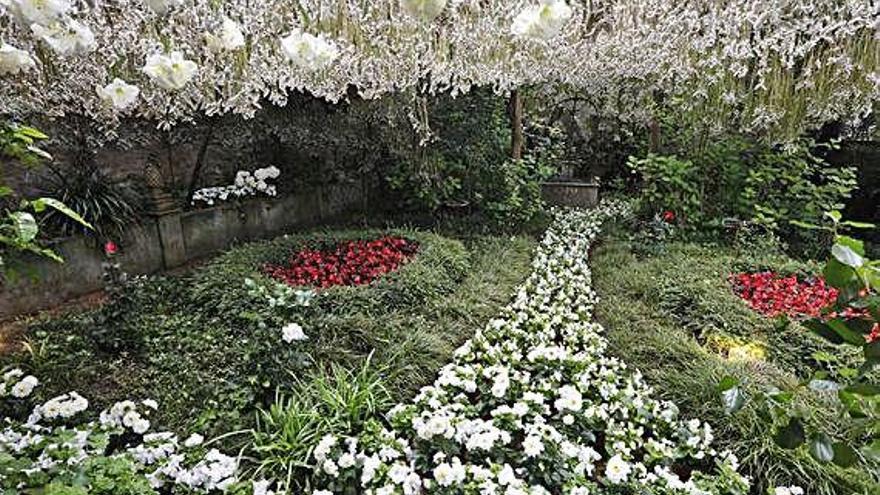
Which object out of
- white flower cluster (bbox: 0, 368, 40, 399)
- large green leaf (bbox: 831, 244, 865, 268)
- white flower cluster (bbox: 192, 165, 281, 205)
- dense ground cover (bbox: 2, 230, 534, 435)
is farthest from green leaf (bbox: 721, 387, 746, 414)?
white flower cluster (bbox: 192, 165, 281, 205)

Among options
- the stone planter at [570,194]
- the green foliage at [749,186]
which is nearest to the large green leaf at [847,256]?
the green foliage at [749,186]

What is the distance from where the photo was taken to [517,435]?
2146 millimetres

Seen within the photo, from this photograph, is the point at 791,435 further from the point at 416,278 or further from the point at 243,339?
the point at 416,278

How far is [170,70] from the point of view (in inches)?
59.2

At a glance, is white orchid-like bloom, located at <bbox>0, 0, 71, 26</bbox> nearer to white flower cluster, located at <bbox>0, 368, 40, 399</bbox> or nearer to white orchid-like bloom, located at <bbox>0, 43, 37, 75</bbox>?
white orchid-like bloom, located at <bbox>0, 43, 37, 75</bbox>

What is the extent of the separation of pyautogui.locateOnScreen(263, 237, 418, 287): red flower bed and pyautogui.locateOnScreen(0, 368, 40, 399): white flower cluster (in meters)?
1.76

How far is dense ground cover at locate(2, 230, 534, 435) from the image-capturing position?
2363 mm

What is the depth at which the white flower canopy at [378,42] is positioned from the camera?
1.50 meters

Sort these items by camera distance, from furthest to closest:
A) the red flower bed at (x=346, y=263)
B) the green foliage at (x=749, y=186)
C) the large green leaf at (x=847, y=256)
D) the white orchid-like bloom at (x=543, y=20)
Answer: the green foliage at (x=749, y=186) → the red flower bed at (x=346, y=263) → the white orchid-like bloom at (x=543, y=20) → the large green leaf at (x=847, y=256)

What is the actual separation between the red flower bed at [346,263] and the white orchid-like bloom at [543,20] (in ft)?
9.08

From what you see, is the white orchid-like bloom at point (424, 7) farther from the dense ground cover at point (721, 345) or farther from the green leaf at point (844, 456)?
the green leaf at point (844, 456)

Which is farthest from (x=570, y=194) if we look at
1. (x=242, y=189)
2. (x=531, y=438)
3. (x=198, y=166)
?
(x=531, y=438)

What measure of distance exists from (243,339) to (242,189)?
107 inches

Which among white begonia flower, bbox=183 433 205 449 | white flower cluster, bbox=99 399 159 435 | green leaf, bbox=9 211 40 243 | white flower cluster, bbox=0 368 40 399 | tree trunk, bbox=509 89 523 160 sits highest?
tree trunk, bbox=509 89 523 160
